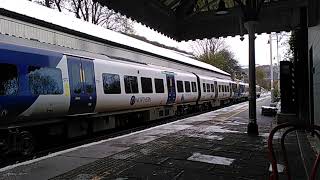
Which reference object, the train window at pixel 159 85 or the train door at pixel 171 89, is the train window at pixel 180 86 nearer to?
the train door at pixel 171 89

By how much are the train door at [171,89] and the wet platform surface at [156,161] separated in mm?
10512

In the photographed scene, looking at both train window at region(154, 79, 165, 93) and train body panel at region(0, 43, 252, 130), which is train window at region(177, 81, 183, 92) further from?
train window at region(154, 79, 165, 93)

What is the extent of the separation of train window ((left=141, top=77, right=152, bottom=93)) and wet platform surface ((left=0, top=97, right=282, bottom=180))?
6683mm

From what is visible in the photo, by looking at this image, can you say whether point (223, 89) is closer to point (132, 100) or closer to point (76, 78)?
point (132, 100)

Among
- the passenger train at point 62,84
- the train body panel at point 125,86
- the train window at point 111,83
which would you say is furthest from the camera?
the train window at point 111,83

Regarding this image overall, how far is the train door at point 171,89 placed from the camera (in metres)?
23.3

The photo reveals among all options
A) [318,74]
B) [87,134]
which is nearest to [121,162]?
[318,74]

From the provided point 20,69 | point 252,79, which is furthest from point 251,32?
point 20,69

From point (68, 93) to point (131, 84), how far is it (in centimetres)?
550

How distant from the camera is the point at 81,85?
13438 mm

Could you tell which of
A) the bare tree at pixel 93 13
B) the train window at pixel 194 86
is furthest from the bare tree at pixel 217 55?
the train window at pixel 194 86

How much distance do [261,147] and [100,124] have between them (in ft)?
22.1

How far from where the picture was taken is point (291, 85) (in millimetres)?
20141

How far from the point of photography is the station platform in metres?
7.57
